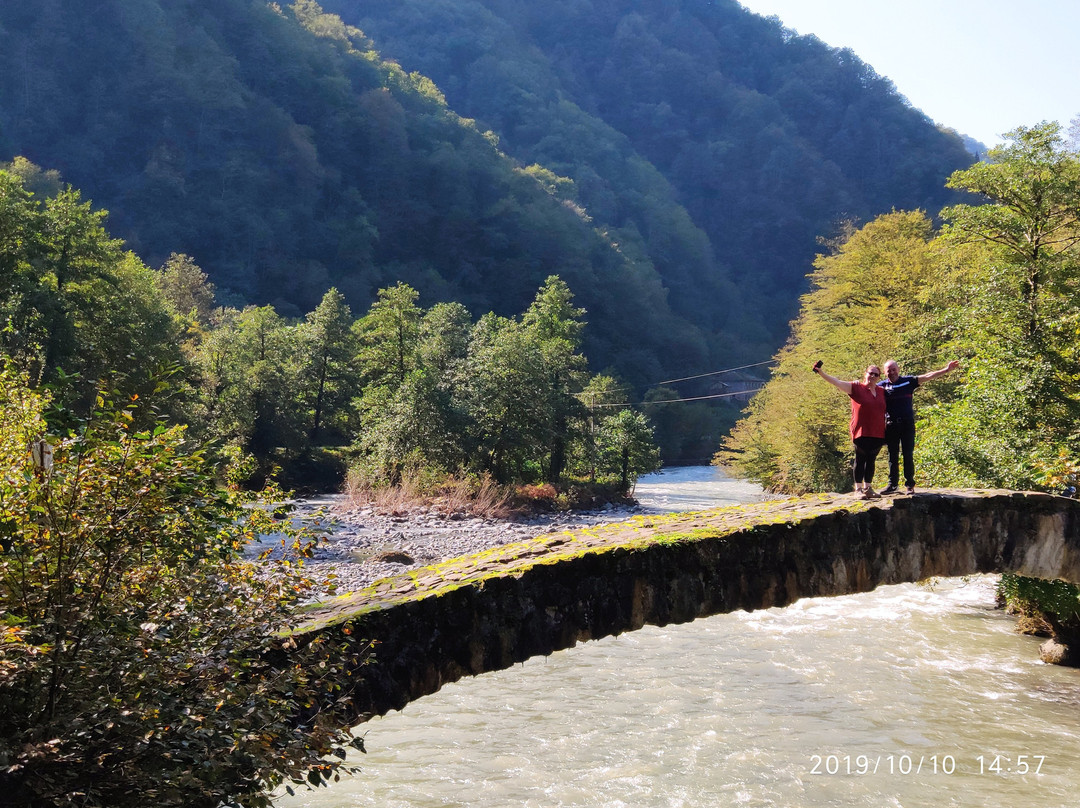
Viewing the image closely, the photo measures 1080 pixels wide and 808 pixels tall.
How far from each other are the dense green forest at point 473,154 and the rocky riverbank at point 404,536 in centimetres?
3993

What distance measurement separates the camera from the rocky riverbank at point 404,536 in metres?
20.2

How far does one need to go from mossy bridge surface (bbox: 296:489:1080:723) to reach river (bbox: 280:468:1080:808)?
2794 mm

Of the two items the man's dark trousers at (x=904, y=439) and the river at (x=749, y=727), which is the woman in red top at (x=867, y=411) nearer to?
the man's dark trousers at (x=904, y=439)

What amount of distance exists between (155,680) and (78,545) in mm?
688

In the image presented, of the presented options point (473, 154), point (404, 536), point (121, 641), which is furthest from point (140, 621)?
point (473, 154)

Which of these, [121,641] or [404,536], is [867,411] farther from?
[404,536]

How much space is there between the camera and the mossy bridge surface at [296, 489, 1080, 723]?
248 inches

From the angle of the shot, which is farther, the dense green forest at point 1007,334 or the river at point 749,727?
the dense green forest at point 1007,334

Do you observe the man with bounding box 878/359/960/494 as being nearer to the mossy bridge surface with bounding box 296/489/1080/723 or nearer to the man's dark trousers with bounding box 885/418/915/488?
the man's dark trousers with bounding box 885/418/915/488

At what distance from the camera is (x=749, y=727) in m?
11.2

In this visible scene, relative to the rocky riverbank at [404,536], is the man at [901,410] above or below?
above

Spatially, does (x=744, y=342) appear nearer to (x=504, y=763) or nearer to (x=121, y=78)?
(x=121, y=78)

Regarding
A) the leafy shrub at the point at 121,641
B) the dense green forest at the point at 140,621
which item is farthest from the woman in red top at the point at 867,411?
the leafy shrub at the point at 121,641

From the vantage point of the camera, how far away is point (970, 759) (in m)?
10.1
